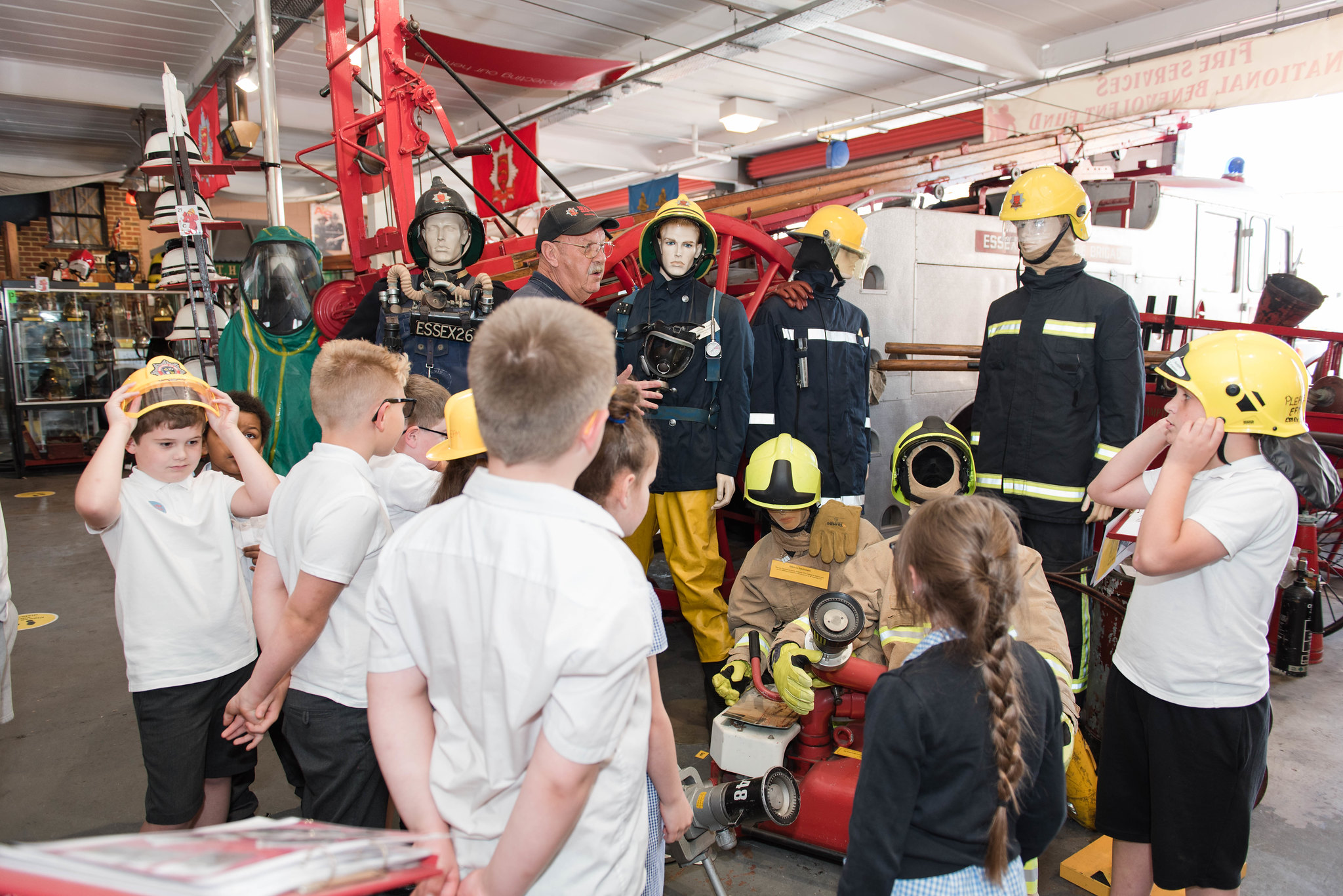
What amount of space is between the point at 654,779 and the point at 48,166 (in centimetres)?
1669

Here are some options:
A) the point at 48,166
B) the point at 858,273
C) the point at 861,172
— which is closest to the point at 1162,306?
the point at 861,172

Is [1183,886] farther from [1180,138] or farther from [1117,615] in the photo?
[1180,138]

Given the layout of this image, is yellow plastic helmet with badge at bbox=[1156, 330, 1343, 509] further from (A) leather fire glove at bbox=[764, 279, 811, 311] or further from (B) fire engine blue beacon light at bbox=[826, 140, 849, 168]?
(B) fire engine blue beacon light at bbox=[826, 140, 849, 168]

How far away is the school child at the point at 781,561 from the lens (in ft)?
8.96

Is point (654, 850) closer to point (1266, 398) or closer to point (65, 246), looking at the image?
point (1266, 398)

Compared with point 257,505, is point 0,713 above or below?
below

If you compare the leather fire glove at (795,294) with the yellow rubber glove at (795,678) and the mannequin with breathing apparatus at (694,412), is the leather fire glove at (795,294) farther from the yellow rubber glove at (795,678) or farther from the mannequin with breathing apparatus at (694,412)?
the yellow rubber glove at (795,678)

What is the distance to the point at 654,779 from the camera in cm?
142

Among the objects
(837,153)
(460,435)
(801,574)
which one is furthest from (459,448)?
(837,153)

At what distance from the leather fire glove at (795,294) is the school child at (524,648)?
3072 millimetres

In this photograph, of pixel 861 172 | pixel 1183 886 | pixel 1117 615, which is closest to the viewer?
pixel 1183 886

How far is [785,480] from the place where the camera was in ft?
9.38

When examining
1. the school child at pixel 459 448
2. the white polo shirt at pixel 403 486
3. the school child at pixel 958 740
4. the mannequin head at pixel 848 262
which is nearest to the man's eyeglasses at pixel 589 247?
the mannequin head at pixel 848 262

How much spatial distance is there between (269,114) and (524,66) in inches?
141
